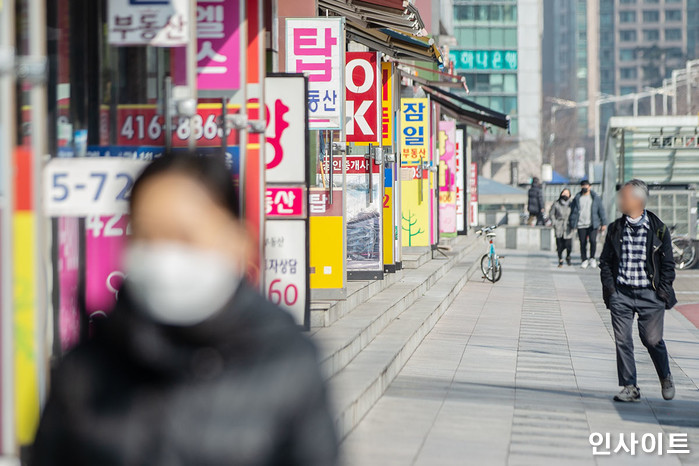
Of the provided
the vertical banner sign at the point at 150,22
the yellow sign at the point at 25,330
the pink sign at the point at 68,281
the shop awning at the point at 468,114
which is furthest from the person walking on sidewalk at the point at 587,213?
the yellow sign at the point at 25,330

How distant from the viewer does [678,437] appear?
8.22 meters

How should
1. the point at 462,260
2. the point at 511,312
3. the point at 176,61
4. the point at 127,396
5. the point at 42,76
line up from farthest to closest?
the point at 462,260 → the point at 511,312 → the point at 176,61 → the point at 42,76 → the point at 127,396

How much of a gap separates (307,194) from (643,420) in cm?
295

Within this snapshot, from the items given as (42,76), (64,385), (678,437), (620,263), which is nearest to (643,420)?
(678,437)

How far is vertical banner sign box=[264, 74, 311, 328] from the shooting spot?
8930mm

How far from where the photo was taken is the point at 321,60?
37.1 feet

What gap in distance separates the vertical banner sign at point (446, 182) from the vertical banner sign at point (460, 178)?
8.40 ft

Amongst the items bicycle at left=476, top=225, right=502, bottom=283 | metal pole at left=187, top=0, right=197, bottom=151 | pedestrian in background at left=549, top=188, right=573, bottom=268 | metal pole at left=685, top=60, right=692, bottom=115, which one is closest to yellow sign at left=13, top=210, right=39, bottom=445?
metal pole at left=187, top=0, right=197, bottom=151

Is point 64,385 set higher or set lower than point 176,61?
lower

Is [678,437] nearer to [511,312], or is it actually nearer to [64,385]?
[64,385]

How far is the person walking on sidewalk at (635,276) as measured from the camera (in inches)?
368

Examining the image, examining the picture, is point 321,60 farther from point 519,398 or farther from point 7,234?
point 7,234

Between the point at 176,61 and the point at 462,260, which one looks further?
the point at 462,260

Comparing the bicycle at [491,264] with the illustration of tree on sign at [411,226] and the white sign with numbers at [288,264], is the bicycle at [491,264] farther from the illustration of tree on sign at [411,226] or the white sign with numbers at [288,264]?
the white sign with numbers at [288,264]
